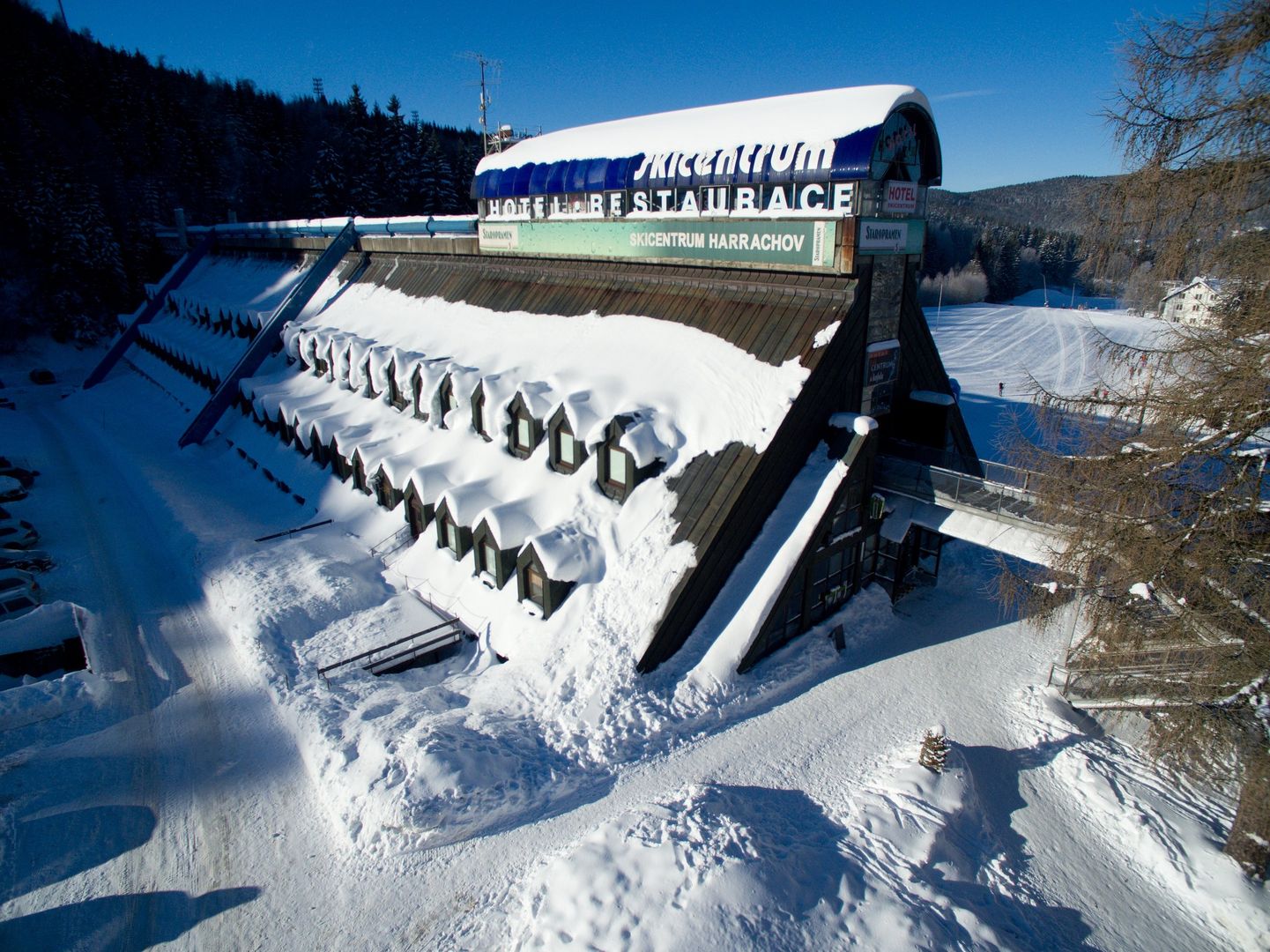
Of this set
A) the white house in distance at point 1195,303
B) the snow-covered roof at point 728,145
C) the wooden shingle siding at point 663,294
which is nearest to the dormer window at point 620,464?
the wooden shingle siding at point 663,294

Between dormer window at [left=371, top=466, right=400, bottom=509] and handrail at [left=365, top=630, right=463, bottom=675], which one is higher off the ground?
dormer window at [left=371, top=466, right=400, bottom=509]

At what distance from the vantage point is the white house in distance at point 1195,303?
934 centimetres

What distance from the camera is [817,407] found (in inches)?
680

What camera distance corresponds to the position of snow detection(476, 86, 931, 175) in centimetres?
1719

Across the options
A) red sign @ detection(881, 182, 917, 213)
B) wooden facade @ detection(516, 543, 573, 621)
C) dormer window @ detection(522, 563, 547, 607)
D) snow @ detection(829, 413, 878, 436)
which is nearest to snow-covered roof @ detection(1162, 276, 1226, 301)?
snow @ detection(829, 413, 878, 436)

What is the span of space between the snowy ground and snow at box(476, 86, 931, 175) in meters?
12.4

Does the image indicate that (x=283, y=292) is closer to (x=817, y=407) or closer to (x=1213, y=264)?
(x=817, y=407)

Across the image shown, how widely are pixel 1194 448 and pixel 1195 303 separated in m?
2.68

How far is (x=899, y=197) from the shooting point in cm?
1786

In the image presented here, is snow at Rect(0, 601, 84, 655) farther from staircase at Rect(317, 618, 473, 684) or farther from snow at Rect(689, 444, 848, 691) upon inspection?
snow at Rect(689, 444, 848, 691)

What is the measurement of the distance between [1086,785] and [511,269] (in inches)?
950

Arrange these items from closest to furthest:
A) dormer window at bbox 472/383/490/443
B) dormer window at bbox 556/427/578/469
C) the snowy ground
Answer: the snowy ground
dormer window at bbox 556/427/578/469
dormer window at bbox 472/383/490/443

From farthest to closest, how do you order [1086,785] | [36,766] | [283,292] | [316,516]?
[283,292]
[316,516]
[36,766]
[1086,785]

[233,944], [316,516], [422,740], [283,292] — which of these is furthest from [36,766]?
[283,292]
